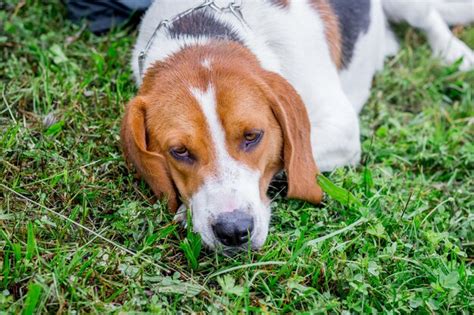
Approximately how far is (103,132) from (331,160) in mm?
1485

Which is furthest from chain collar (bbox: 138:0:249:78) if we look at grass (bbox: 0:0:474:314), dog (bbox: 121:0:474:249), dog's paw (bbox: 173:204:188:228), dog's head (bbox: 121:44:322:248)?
dog's paw (bbox: 173:204:188:228)

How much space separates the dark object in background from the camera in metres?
6.06

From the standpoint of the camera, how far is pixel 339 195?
438cm

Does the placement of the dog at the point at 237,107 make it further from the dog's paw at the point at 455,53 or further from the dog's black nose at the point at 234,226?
the dog's paw at the point at 455,53

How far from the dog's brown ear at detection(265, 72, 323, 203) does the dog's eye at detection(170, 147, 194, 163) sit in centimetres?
57

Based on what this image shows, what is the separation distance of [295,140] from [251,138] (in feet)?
1.15

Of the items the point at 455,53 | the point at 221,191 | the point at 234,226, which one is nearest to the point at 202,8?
the point at 221,191

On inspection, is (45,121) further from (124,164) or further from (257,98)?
(257,98)

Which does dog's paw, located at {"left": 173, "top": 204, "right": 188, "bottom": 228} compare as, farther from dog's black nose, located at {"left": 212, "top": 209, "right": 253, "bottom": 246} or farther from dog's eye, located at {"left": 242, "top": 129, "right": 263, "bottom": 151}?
dog's eye, located at {"left": 242, "top": 129, "right": 263, "bottom": 151}

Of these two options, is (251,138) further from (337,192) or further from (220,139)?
(337,192)

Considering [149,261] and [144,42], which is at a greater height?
[144,42]

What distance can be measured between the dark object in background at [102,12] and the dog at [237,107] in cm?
110

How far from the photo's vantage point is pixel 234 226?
12.3 feet

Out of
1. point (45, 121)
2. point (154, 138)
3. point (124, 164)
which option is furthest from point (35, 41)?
point (154, 138)
